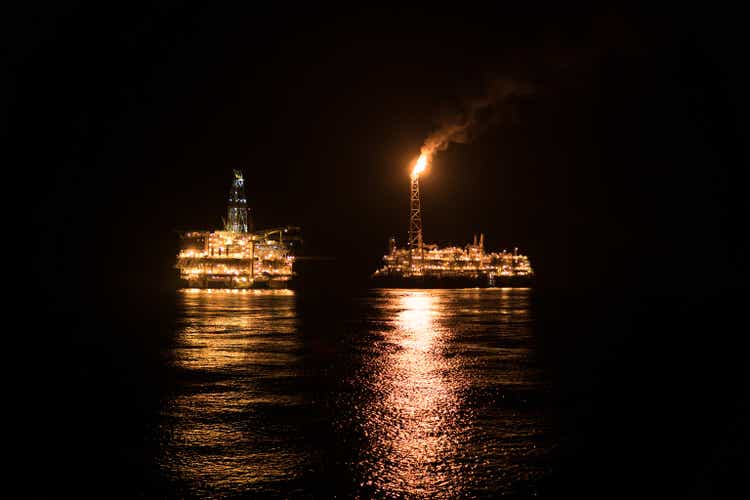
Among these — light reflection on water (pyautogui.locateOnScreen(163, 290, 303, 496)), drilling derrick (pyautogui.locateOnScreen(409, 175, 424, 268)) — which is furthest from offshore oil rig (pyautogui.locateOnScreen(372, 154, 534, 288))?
light reflection on water (pyautogui.locateOnScreen(163, 290, 303, 496))

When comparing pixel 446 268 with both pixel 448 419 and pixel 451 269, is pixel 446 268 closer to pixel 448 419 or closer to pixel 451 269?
pixel 451 269

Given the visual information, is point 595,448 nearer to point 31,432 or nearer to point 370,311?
point 31,432

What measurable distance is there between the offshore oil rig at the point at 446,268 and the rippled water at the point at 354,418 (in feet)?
192

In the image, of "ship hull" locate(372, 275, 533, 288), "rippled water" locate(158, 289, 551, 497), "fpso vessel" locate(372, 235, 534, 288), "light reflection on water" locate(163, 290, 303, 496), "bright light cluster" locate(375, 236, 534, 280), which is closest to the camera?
"rippled water" locate(158, 289, 551, 497)

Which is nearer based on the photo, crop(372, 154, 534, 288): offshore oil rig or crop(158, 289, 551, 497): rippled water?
crop(158, 289, 551, 497): rippled water

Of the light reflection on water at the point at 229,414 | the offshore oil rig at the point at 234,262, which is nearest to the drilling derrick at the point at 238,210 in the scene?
the offshore oil rig at the point at 234,262

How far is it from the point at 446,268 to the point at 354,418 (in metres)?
72.9

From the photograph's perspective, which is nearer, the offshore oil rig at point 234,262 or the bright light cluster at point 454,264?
the offshore oil rig at point 234,262

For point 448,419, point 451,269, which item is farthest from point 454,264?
point 448,419

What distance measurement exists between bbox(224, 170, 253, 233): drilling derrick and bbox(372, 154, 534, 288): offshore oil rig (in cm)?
1721

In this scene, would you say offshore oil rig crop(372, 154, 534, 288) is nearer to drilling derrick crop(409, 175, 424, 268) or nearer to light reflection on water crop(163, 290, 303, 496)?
drilling derrick crop(409, 175, 424, 268)

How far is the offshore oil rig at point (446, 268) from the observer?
78938 mm

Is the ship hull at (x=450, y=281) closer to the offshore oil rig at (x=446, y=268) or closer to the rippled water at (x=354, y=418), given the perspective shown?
the offshore oil rig at (x=446, y=268)

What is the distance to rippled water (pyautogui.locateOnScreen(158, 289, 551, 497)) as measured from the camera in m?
7.34
